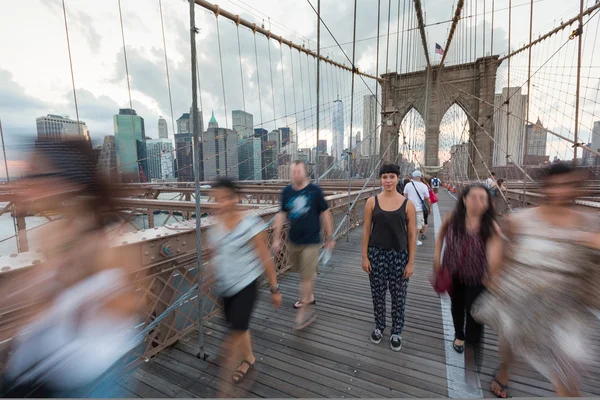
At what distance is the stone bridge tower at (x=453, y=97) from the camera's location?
69.6ft

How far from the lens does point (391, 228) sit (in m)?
1.88

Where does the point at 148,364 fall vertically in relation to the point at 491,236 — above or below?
below

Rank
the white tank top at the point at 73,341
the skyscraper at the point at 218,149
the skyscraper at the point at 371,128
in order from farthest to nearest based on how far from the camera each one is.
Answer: the skyscraper at the point at 218,149
the skyscraper at the point at 371,128
the white tank top at the point at 73,341

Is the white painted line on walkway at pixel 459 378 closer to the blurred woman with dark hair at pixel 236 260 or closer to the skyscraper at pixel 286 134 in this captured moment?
the blurred woman with dark hair at pixel 236 260

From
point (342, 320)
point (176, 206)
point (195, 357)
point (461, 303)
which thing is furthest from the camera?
point (176, 206)

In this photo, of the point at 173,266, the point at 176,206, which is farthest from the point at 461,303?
the point at 176,206

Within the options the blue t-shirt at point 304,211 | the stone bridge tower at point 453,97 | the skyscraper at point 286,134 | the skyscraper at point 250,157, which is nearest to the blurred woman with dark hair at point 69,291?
the blue t-shirt at point 304,211

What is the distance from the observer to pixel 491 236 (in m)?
1.55

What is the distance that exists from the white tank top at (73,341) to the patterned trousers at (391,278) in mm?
1544

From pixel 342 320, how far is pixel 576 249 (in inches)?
67.9

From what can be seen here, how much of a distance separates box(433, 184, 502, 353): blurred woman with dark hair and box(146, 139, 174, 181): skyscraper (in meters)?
7.62

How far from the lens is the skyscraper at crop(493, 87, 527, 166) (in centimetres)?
719

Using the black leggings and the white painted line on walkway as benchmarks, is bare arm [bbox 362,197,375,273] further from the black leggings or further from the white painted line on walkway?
the white painted line on walkway

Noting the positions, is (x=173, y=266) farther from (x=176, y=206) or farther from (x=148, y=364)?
(x=176, y=206)
